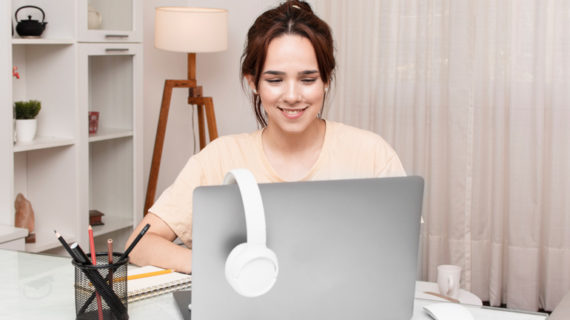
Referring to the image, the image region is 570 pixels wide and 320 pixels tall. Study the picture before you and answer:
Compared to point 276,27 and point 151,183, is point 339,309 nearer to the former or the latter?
point 276,27

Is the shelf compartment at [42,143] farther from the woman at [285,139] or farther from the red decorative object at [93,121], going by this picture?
the woman at [285,139]

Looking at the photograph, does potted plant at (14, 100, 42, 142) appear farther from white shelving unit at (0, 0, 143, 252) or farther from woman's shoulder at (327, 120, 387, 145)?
woman's shoulder at (327, 120, 387, 145)

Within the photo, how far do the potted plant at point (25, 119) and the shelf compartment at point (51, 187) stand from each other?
19 cm

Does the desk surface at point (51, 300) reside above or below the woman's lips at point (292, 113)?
below

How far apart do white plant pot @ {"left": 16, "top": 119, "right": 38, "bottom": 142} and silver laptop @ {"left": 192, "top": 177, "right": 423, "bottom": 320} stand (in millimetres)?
2121

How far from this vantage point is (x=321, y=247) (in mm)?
1017

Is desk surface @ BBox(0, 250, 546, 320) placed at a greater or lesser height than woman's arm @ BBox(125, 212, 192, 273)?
lesser

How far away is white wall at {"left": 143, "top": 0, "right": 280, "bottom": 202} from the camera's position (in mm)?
3934

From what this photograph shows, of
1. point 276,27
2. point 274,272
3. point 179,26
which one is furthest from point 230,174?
point 179,26

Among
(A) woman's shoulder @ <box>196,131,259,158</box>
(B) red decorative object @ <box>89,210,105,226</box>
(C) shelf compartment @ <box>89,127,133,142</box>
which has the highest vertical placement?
(A) woman's shoulder @ <box>196,131,259,158</box>

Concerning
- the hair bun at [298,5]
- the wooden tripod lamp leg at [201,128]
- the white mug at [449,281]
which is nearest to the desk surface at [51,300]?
the hair bun at [298,5]

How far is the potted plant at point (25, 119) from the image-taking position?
2.86 m

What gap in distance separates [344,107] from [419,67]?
44 cm

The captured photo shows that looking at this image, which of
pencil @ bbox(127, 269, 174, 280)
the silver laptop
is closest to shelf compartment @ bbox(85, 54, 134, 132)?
pencil @ bbox(127, 269, 174, 280)
